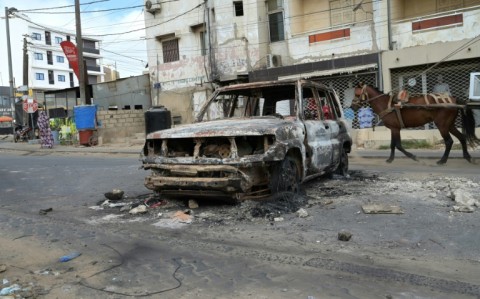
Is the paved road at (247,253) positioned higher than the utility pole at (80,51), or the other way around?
the utility pole at (80,51)

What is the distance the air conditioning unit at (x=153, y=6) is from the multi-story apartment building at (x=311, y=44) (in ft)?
0.19

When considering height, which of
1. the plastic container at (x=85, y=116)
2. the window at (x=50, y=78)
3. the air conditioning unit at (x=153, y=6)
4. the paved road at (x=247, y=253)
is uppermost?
the window at (x=50, y=78)

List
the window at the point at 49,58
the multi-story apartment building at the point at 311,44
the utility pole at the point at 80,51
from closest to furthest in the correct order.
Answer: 1. the multi-story apartment building at the point at 311,44
2. the utility pole at the point at 80,51
3. the window at the point at 49,58

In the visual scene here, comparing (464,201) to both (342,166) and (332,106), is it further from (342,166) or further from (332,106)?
(332,106)

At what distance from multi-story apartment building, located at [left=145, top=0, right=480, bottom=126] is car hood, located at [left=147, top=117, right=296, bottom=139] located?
9906 mm

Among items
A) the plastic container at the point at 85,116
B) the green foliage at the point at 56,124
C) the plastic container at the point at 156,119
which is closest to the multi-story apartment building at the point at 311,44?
the plastic container at the point at 156,119

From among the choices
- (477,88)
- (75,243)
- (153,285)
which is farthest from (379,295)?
(477,88)

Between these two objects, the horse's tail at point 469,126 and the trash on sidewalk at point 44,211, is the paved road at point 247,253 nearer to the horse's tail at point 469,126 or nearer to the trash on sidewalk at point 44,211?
the trash on sidewalk at point 44,211

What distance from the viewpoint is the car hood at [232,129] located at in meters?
6.09

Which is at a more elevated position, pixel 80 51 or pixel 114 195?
pixel 80 51

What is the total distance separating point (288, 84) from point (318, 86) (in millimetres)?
896

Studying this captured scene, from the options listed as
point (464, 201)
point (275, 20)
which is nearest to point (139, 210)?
point (464, 201)

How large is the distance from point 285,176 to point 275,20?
1769cm

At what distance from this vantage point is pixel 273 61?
2209 cm
